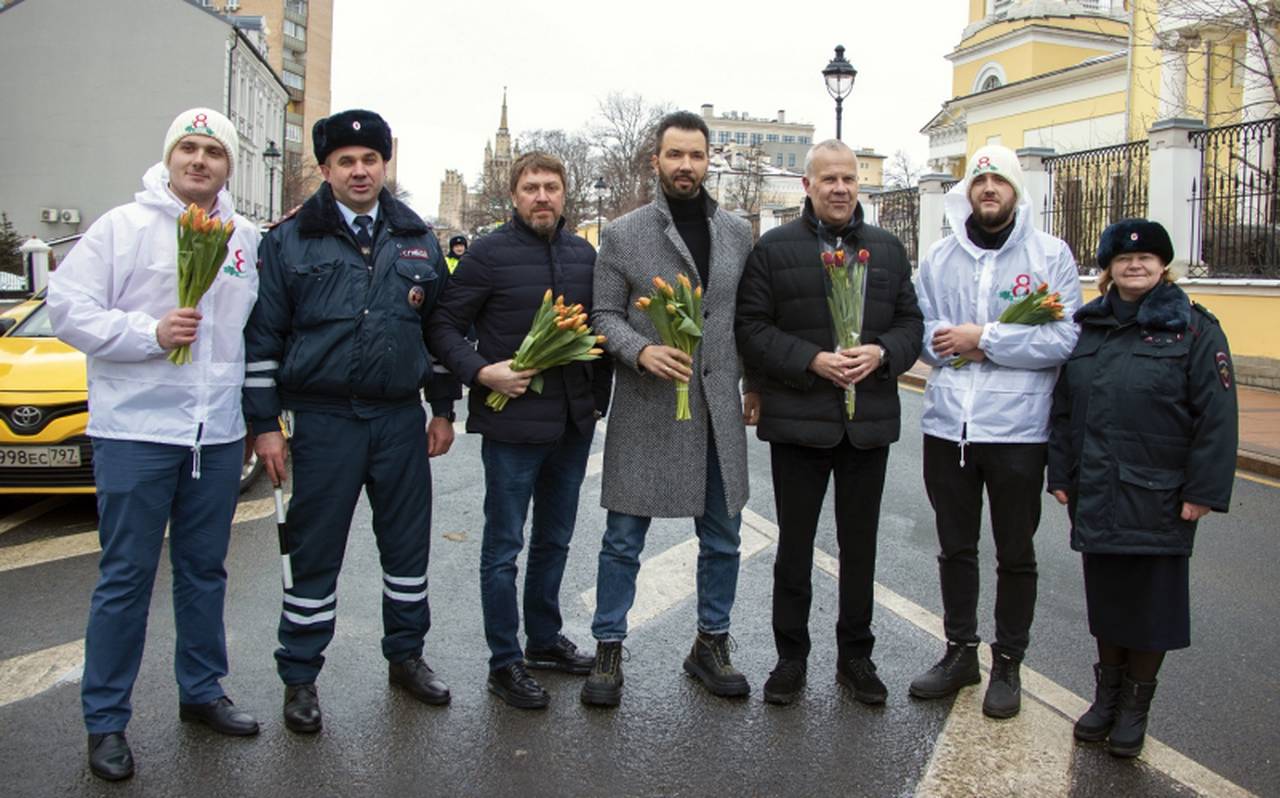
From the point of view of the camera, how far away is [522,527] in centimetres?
438

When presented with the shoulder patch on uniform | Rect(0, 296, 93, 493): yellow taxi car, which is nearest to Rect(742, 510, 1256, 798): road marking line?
the shoulder patch on uniform

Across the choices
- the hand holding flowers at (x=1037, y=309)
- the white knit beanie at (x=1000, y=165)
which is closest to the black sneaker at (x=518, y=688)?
the hand holding flowers at (x=1037, y=309)

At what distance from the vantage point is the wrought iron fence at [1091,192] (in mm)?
17344

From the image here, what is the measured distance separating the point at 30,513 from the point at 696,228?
577cm

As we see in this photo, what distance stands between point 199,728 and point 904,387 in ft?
46.1

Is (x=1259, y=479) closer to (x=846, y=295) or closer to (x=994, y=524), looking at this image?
(x=994, y=524)

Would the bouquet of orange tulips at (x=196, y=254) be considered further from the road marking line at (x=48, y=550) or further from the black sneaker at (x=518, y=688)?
the road marking line at (x=48, y=550)

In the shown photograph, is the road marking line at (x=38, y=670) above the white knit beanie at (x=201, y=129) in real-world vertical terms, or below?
below

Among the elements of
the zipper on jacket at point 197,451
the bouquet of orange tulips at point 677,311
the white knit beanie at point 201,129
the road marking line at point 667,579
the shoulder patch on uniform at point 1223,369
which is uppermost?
the white knit beanie at point 201,129

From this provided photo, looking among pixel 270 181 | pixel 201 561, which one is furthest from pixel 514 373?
pixel 270 181

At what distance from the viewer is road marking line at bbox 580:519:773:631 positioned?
554cm

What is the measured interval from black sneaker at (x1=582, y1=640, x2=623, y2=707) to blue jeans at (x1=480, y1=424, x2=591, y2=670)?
0.32 m

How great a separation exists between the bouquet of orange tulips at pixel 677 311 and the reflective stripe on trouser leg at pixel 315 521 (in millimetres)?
1187

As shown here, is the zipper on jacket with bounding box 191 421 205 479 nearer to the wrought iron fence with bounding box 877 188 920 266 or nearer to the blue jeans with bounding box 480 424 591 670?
the blue jeans with bounding box 480 424 591 670
